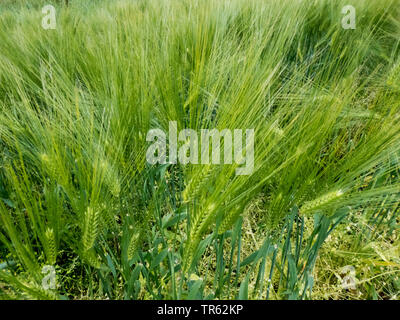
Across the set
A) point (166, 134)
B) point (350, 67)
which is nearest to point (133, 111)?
point (166, 134)

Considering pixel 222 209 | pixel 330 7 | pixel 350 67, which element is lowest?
pixel 222 209

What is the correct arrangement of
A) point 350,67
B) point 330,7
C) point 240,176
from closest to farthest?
point 240,176 < point 350,67 < point 330,7

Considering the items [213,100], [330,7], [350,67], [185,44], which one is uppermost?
[330,7]

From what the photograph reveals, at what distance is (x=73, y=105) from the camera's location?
736 millimetres

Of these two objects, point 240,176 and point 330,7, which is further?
point 330,7

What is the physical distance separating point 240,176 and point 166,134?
303 millimetres

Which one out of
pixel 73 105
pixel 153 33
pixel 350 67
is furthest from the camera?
pixel 153 33

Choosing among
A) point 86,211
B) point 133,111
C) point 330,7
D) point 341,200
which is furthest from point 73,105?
point 330,7

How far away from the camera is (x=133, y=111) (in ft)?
2.17
